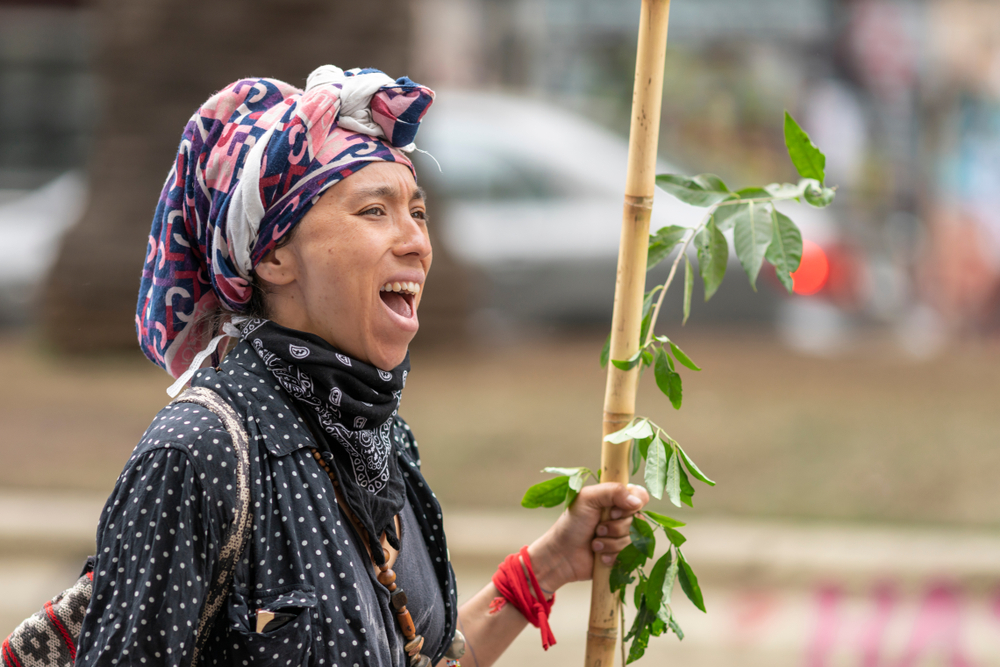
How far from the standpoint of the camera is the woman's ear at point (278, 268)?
1903 mm

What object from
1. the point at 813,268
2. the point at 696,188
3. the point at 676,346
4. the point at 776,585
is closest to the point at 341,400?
the point at 676,346

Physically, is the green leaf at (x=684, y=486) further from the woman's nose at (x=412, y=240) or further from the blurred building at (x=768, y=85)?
the blurred building at (x=768, y=85)

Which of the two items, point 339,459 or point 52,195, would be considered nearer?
point 339,459

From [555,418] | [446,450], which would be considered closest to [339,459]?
[446,450]

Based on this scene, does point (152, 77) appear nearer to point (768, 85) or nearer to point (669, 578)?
point (669, 578)

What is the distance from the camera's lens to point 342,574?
1.75 m

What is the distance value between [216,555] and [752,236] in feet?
3.47

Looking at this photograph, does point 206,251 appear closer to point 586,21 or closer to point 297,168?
point 297,168

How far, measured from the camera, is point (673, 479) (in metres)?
2.05

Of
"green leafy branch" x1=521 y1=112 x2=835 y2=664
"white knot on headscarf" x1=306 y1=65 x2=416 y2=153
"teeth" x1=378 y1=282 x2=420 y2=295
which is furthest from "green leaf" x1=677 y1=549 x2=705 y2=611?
"white knot on headscarf" x1=306 y1=65 x2=416 y2=153

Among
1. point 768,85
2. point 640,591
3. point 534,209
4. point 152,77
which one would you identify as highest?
point 768,85

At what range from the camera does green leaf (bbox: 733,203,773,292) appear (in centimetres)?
211

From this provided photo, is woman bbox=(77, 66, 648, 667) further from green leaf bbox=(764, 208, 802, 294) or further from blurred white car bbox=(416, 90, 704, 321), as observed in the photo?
blurred white car bbox=(416, 90, 704, 321)

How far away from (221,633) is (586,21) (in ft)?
53.9
